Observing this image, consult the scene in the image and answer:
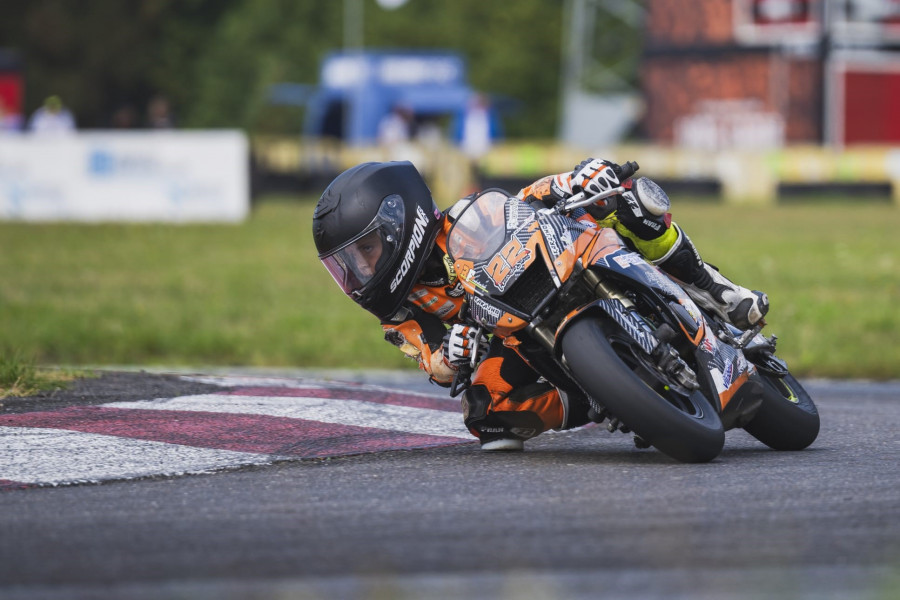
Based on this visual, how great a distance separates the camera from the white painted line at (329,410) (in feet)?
21.7

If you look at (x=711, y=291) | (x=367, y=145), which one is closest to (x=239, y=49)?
(x=367, y=145)

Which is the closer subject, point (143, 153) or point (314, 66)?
point (143, 153)

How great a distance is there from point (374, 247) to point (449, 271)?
33 centimetres

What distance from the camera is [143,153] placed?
22031 mm

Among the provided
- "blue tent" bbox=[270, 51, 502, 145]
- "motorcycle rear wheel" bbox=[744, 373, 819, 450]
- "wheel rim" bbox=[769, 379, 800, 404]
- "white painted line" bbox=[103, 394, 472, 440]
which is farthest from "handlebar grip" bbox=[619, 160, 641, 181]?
"blue tent" bbox=[270, 51, 502, 145]

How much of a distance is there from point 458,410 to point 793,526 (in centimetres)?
319

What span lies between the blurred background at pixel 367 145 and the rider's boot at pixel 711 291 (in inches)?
168

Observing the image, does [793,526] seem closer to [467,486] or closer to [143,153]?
[467,486]

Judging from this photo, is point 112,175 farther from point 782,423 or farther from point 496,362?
point 782,423

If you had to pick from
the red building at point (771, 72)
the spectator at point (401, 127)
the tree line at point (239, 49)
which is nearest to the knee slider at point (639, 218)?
the spectator at point (401, 127)

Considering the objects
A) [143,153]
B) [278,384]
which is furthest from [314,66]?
[278,384]

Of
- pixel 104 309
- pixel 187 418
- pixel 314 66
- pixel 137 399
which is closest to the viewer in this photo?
pixel 187 418

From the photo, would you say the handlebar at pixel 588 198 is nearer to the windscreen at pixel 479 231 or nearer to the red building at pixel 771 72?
the windscreen at pixel 479 231

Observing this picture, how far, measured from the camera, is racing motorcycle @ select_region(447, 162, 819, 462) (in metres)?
5.18
